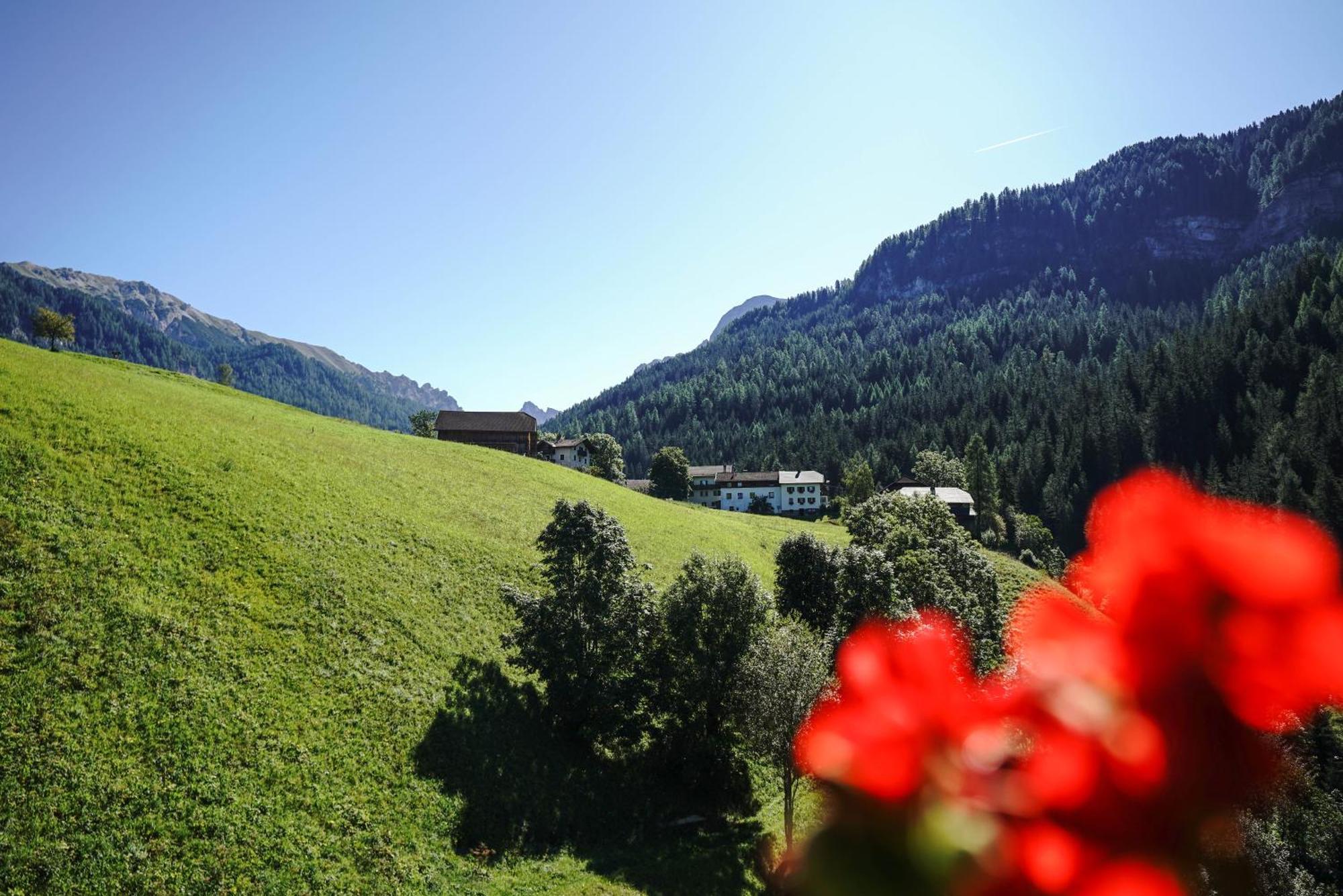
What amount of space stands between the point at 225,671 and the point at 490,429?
3586 inches

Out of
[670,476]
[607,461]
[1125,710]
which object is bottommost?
[670,476]

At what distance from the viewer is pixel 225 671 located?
2236 cm

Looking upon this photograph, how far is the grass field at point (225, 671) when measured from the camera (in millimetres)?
17094

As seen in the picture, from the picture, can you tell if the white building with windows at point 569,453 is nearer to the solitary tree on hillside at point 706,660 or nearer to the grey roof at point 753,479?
the grey roof at point 753,479

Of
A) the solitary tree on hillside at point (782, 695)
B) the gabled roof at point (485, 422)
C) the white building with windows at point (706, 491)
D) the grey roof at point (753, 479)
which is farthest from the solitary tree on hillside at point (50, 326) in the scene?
the grey roof at point (753, 479)

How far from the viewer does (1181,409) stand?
13625 cm

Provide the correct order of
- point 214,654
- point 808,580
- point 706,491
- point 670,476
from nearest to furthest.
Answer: point 214,654, point 808,580, point 670,476, point 706,491

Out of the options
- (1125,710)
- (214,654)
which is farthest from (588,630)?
(1125,710)

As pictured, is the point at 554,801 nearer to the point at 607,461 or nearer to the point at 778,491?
the point at 607,461

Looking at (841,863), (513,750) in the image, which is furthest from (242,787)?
(841,863)

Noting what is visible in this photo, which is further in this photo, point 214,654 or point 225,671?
point 214,654

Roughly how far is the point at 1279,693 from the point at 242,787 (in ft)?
80.9

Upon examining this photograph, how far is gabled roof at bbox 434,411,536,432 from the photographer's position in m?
111

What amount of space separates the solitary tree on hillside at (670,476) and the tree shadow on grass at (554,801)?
99040 millimetres
